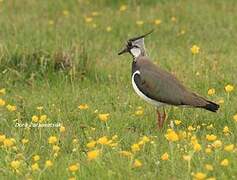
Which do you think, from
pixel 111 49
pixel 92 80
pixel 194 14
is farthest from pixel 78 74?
pixel 194 14

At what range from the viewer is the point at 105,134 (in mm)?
6910

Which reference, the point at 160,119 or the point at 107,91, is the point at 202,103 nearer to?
the point at 160,119

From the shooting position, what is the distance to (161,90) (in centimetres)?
712

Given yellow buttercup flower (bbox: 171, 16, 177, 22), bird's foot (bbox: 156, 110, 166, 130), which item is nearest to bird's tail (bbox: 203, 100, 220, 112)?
bird's foot (bbox: 156, 110, 166, 130)

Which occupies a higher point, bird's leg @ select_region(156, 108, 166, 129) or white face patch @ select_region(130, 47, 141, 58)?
white face patch @ select_region(130, 47, 141, 58)

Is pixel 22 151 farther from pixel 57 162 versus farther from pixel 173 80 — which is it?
pixel 173 80

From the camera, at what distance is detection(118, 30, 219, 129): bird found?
696 centimetres

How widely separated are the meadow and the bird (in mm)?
193

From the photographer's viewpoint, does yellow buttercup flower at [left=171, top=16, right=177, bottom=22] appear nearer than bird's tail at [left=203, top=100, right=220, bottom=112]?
No

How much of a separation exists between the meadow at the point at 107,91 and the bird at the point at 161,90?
193 millimetres

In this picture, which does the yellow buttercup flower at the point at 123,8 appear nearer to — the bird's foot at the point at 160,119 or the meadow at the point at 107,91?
the meadow at the point at 107,91

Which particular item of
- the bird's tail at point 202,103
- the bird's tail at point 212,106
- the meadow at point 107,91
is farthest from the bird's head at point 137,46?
the bird's tail at point 212,106

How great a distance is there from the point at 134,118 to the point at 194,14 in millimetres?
5030

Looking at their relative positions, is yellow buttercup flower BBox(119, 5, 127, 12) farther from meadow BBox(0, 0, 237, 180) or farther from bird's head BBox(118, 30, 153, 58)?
bird's head BBox(118, 30, 153, 58)
